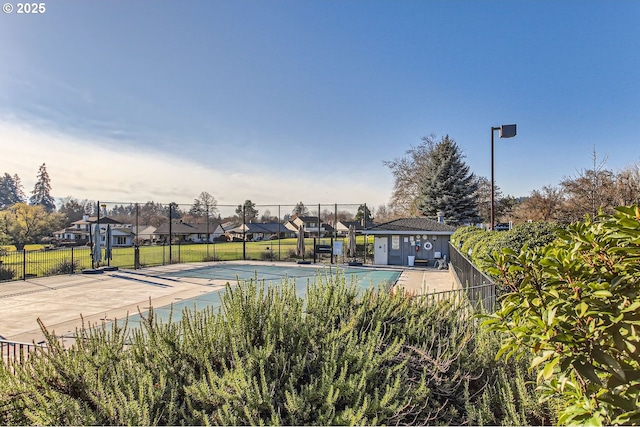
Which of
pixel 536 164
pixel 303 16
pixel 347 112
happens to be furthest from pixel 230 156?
pixel 536 164

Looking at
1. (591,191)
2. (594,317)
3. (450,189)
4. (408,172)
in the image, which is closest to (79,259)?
(594,317)

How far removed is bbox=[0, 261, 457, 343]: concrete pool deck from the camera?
778cm

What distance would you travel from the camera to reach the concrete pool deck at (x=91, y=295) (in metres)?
7.78

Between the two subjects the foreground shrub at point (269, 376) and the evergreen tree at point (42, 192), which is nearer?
the foreground shrub at point (269, 376)

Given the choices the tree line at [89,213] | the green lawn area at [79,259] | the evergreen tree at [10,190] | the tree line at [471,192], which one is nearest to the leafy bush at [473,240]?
the tree line at [471,192]

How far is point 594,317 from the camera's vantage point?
1.36 m

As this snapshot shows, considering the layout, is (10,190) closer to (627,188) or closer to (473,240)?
(473,240)

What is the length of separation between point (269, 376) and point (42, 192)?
3584 inches

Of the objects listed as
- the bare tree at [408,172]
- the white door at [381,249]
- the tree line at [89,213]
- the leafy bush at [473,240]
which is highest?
the bare tree at [408,172]

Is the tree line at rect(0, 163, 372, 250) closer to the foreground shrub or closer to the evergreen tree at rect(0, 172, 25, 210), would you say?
the evergreen tree at rect(0, 172, 25, 210)

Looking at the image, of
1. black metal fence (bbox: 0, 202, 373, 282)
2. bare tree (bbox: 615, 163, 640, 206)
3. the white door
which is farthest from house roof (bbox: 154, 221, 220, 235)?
bare tree (bbox: 615, 163, 640, 206)

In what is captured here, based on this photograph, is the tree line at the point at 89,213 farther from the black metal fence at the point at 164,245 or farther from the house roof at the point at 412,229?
the house roof at the point at 412,229

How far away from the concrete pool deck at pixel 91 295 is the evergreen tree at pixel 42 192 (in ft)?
240

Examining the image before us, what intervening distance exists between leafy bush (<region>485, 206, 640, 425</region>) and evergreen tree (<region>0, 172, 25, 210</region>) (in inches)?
3616
